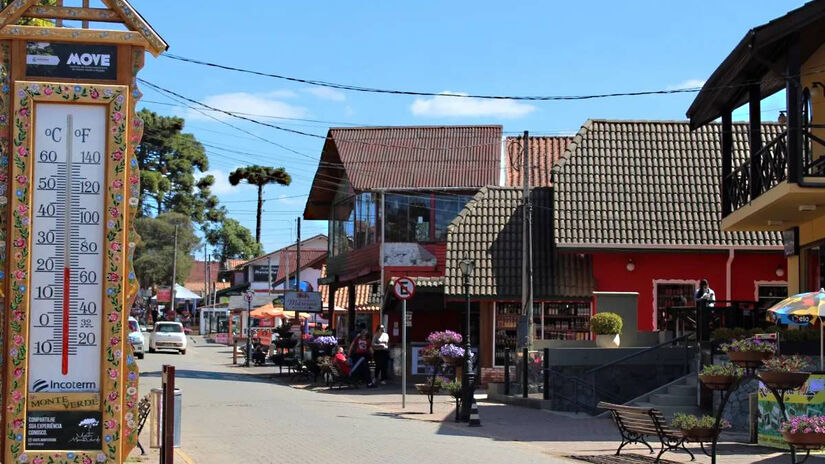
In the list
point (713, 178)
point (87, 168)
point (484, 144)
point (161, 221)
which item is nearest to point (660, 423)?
point (87, 168)

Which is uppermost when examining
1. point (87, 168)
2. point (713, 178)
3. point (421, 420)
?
point (713, 178)

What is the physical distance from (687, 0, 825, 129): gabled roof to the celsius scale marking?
12.7m

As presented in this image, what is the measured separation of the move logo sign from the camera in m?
10.2

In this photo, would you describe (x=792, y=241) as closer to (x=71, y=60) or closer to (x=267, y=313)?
(x=71, y=60)

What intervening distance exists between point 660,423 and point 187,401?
40.0 feet

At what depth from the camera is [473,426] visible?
2081 centimetres

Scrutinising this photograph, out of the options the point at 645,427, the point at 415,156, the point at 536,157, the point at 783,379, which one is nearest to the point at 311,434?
the point at 645,427

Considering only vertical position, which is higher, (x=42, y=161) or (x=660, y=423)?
(x=42, y=161)

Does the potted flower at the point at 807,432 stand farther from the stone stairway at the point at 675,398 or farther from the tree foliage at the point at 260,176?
the tree foliage at the point at 260,176

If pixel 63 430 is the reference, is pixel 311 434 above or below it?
below

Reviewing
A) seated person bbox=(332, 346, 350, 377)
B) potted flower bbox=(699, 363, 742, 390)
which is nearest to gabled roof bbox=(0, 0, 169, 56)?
potted flower bbox=(699, 363, 742, 390)

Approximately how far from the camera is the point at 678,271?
32.0 m

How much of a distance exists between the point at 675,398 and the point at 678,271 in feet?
35.0

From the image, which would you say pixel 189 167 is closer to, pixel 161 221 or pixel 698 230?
pixel 161 221
